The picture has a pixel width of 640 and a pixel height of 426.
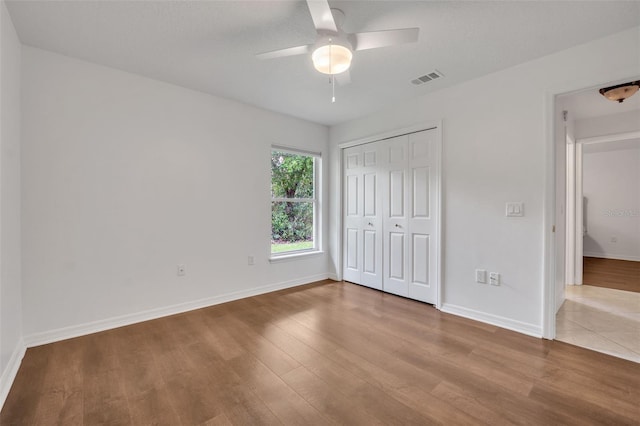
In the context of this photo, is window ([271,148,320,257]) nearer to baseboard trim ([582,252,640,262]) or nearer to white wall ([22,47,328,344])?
white wall ([22,47,328,344])

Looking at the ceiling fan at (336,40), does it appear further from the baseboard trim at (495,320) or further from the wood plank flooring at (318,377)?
the baseboard trim at (495,320)

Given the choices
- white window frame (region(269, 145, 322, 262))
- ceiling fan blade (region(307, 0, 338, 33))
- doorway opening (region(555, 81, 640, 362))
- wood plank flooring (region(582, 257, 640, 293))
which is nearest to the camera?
ceiling fan blade (region(307, 0, 338, 33))

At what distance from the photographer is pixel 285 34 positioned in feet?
7.02

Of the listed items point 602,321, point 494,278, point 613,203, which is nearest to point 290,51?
point 494,278

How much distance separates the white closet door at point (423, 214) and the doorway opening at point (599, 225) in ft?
3.83

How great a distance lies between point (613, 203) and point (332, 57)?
764 cm

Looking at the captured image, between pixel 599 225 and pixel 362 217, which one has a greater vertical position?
pixel 362 217

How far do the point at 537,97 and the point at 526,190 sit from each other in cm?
85

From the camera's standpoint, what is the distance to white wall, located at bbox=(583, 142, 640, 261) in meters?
5.77

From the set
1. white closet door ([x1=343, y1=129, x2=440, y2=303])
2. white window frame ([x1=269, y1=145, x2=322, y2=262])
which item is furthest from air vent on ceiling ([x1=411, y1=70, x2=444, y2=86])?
white window frame ([x1=269, y1=145, x2=322, y2=262])

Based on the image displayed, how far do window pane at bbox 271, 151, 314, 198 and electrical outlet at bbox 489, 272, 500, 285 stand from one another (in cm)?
268

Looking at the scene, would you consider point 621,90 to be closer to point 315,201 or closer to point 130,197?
point 315,201

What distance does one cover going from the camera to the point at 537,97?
8.26 feet

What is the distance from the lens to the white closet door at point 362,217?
396 centimetres
